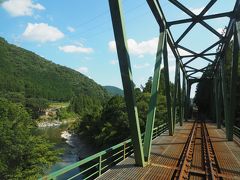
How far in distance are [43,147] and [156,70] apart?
20133 mm

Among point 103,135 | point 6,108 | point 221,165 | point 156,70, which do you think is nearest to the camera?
point 221,165

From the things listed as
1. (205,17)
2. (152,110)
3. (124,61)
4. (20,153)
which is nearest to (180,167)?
(152,110)

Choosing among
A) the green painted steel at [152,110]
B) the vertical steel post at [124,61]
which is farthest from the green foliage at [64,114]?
the vertical steel post at [124,61]

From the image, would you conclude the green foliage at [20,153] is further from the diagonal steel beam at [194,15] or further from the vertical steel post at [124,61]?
the vertical steel post at [124,61]

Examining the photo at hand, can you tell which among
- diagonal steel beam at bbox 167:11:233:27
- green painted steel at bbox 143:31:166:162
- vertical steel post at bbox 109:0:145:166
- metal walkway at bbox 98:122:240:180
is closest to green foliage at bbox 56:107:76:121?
diagonal steel beam at bbox 167:11:233:27

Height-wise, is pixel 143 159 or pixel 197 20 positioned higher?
pixel 197 20

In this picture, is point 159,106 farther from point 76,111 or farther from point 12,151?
point 76,111

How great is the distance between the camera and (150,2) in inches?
394

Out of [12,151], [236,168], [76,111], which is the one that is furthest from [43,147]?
[76,111]

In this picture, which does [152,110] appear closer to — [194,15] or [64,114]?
[194,15]

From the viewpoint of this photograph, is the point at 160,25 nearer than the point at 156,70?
No

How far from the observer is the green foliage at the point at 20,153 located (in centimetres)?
2439

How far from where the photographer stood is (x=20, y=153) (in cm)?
2603

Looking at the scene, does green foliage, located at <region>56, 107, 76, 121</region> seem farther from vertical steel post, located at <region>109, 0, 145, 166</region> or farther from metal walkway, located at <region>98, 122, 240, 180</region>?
vertical steel post, located at <region>109, 0, 145, 166</region>
